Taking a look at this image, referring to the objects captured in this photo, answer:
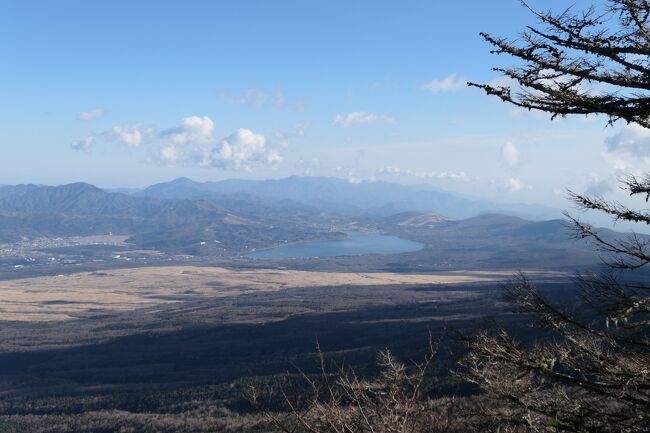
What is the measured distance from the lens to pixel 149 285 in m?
152

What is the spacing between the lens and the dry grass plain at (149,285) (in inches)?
Answer: 4593

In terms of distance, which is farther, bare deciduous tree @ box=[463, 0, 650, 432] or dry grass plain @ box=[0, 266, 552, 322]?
dry grass plain @ box=[0, 266, 552, 322]

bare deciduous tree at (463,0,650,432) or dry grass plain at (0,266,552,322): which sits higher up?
bare deciduous tree at (463,0,650,432)

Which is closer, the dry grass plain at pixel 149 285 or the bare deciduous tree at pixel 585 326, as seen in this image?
the bare deciduous tree at pixel 585 326

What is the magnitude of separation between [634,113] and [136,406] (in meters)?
51.1

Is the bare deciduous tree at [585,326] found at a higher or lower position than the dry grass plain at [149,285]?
higher

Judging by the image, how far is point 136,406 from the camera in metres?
50.6

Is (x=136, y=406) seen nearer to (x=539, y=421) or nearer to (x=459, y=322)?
(x=459, y=322)

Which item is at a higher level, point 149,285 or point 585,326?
point 585,326

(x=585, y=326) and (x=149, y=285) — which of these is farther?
(x=149, y=285)

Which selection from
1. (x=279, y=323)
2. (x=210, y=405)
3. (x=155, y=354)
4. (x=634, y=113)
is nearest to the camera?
(x=634, y=113)

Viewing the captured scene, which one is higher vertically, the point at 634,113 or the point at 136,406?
the point at 634,113

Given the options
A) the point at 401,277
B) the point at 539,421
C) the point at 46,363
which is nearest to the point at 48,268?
the point at 401,277

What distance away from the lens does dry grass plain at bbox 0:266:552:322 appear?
4593 inches
